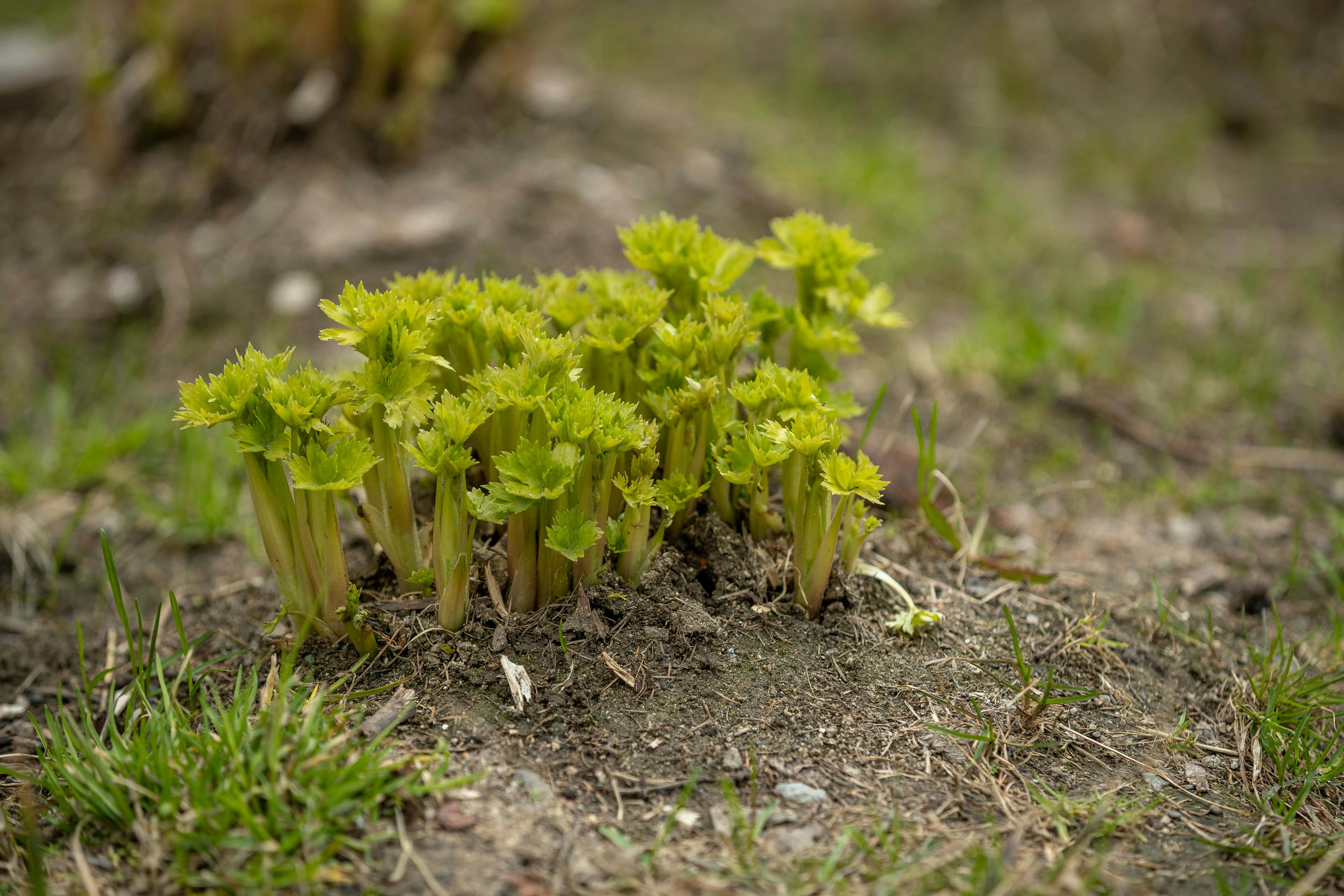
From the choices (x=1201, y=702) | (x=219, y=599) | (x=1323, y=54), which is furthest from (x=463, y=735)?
(x=1323, y=54)

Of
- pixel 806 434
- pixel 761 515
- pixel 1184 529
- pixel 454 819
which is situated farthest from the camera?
pixel 1184 529

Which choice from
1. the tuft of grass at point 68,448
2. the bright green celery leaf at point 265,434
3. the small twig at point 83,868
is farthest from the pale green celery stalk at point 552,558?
the tuft of grass at point 68,448

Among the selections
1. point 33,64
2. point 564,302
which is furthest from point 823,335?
point 33,64

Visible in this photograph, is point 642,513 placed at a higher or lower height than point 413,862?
higher

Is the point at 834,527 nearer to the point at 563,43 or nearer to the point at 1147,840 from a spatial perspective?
the point at 1147,840

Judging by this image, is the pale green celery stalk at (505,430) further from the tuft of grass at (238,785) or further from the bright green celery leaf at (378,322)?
the tuft of grass at (238,785)

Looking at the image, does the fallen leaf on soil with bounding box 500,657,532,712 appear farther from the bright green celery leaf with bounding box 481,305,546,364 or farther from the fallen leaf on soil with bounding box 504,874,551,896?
the bright green celery leaf with bounding box 481,305,546,364

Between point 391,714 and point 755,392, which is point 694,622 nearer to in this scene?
point 755,392
